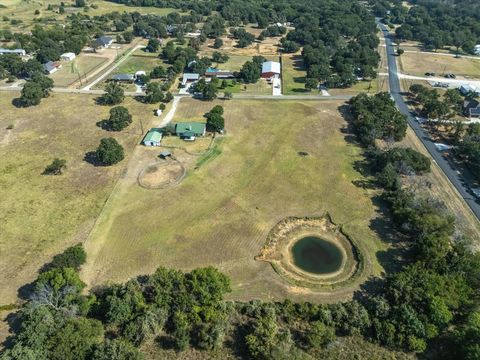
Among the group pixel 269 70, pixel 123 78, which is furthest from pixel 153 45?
pixel 269 70

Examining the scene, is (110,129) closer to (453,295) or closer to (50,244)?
(50,244)

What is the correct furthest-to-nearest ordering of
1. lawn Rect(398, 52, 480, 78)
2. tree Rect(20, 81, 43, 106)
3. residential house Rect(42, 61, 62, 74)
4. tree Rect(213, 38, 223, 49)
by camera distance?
tree Rect(213, 38, 223, 49), lawn Rect(398, 52, 480, 78), residential house Rect(42, 61, 62, 74), tree Rect(20, 81, 43, 106)

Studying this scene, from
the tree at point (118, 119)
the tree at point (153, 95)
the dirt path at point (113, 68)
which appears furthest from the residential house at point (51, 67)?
the tree at point (118, 119)

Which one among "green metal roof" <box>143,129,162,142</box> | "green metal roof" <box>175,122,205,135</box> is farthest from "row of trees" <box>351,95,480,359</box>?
"green metal roof" <box>143,129,162,142</box>

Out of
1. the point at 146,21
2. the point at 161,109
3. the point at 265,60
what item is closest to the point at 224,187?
the point at 161,109

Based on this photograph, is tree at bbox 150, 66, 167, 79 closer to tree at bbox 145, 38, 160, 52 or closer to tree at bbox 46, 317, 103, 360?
tree at bbox 145, 38, 160, 52
